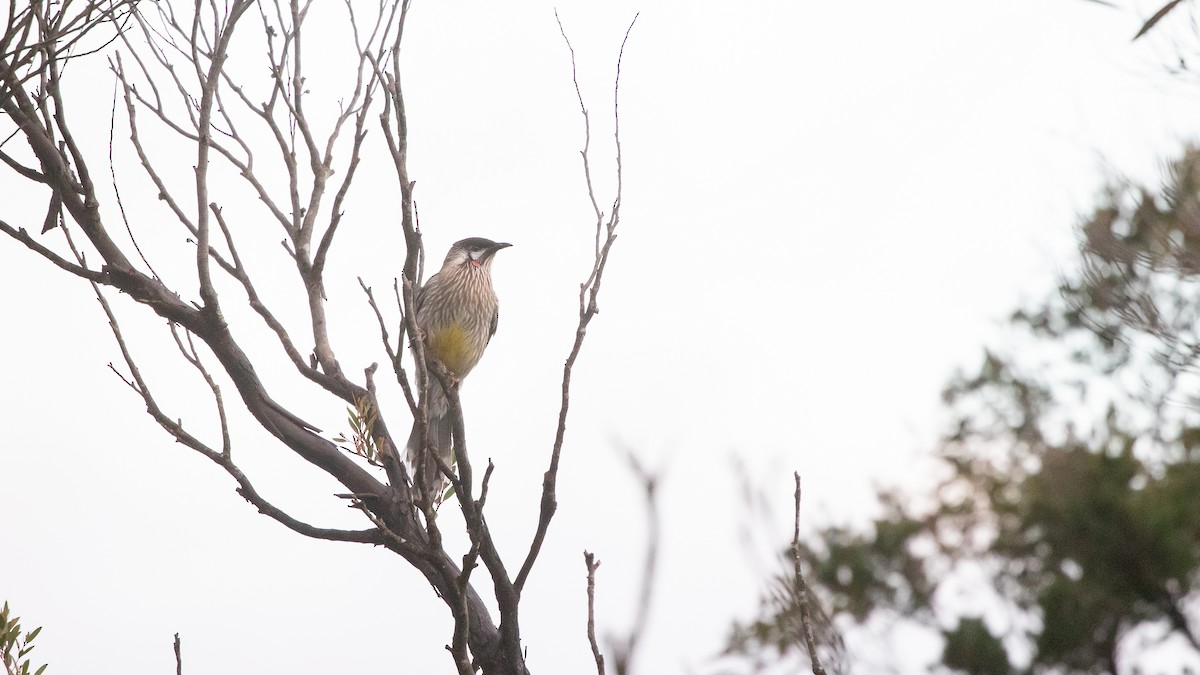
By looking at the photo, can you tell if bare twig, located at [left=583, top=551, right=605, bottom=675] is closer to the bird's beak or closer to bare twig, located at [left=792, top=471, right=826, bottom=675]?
bare twig, located at [left=792, top=471, right=826, bottom=675]

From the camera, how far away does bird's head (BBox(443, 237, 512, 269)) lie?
6469mm

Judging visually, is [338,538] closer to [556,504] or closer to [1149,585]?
[556,504]

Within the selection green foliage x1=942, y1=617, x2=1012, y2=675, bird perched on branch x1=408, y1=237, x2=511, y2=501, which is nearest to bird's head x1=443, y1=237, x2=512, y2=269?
bird perched on branch x1=408, y1=237, x2=511, y2=501

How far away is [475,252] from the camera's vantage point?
21.6 feet

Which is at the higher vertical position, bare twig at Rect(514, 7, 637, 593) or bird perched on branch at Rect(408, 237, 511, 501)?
bird perched on branch at Rect(408, 237, 511, 501)

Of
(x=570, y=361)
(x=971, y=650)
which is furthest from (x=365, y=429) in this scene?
(x=971, y=650)

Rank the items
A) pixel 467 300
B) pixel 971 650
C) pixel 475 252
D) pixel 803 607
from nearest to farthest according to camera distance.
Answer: pixel 803 607 < pixel 971 650 < pixel 467 300 < pixel 475 252

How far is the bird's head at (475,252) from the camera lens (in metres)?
6.47

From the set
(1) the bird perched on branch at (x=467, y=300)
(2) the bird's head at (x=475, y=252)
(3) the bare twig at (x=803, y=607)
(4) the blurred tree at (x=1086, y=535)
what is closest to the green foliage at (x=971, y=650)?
(4) the blurred tree at (x=1086, y=535)

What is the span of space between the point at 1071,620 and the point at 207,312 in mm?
4222

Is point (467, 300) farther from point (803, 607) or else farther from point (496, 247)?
point (803, 607)

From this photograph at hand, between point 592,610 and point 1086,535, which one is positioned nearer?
point 592,610

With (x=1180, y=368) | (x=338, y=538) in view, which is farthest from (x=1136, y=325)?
(x=338, y=538)

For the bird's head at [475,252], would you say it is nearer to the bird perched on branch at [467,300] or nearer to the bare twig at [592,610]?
the bird perched on branch at [467,300]
